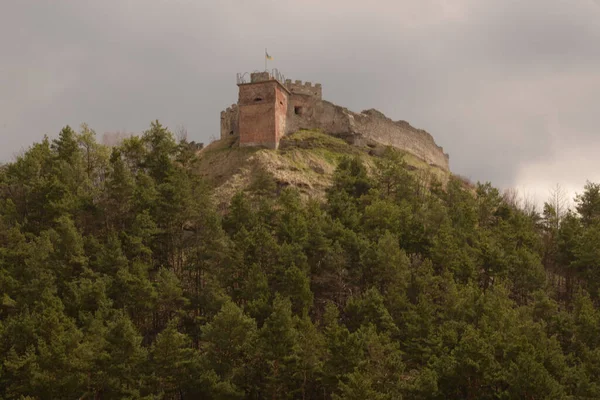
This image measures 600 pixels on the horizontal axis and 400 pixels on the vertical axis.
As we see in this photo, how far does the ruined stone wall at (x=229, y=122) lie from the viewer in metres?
57.9

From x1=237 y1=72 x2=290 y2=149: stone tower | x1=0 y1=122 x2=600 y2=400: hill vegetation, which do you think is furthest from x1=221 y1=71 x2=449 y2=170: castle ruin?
x1=0 y1=122 x2=600 y2=400: hill vegetation

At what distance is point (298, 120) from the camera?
191 feet

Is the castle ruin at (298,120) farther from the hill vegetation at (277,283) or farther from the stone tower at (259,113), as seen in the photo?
the hill vegetation at (277,283)

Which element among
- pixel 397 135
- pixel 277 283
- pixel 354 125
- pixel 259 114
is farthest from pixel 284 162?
pixel 277 283

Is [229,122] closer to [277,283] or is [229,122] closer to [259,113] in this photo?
[259,113]

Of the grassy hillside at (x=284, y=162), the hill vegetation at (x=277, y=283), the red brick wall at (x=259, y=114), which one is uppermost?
the red brick wall at (x=259, y=114)

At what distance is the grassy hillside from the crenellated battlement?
382 centimetres

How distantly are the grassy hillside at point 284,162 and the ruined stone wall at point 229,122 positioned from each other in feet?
4.19

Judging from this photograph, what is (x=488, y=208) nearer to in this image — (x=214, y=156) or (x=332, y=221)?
(x=332, y=221)

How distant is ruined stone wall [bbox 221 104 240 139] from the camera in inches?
2281

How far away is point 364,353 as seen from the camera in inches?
1158

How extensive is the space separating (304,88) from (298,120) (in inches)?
132

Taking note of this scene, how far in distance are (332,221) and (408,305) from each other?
861cm

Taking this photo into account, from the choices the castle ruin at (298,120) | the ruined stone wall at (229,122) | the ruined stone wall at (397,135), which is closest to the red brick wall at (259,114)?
the castle ruin at (298,120)
